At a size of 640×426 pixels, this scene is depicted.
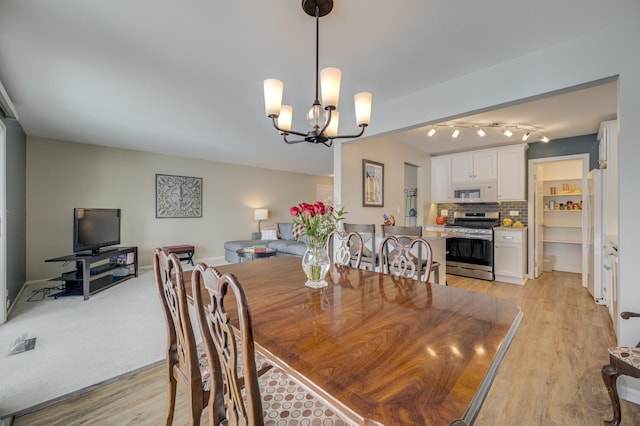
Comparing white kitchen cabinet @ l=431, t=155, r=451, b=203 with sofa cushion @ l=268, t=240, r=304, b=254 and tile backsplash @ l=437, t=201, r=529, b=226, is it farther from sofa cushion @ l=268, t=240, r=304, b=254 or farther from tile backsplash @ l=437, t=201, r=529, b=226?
sofa cushion @ l=268, t=240, r=304, b=254

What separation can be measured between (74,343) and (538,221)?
6.70 metres

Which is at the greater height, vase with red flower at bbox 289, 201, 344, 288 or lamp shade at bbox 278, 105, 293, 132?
lamp shade at bbox 278, 105, 293, 132

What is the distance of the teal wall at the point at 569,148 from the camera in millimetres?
4168

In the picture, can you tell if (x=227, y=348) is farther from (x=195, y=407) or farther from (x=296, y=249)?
(x=296, y=249)

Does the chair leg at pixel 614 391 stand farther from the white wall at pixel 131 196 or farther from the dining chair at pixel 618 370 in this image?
the white wall at pixel 131 196

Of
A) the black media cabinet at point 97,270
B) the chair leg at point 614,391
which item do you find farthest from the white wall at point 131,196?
the chair leg at point 614,391

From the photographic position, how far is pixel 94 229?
4.07m

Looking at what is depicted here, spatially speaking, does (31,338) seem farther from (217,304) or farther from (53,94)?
(217,304)

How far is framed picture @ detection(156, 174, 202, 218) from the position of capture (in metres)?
5.53

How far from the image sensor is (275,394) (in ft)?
3.42

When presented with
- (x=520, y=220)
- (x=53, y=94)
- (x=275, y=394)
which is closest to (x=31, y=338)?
(x=53, y=94)

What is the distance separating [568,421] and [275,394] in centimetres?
173

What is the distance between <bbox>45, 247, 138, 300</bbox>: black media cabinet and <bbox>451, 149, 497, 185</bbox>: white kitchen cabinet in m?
6.16

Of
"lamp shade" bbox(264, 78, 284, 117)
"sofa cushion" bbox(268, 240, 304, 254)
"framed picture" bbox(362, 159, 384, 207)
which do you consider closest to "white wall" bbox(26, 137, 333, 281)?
"sofa cushion" bbox(268, 240, 304, 254)
